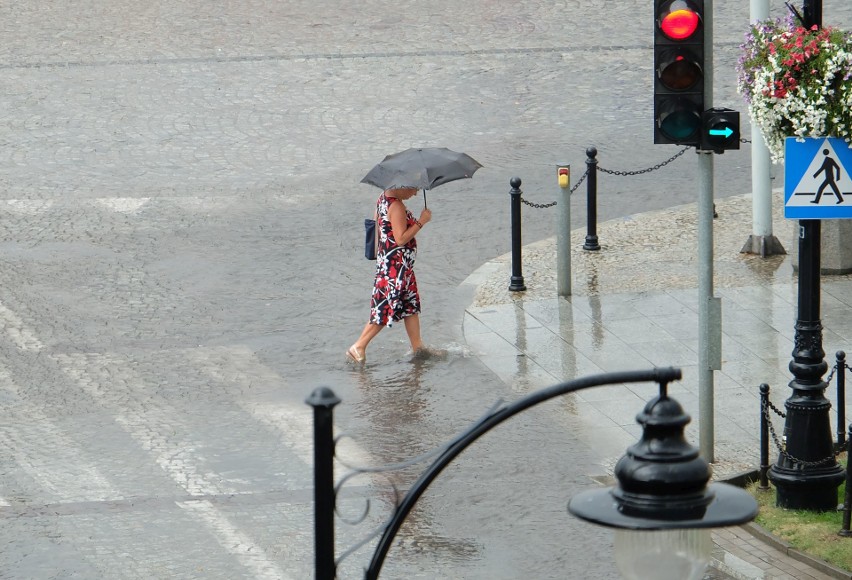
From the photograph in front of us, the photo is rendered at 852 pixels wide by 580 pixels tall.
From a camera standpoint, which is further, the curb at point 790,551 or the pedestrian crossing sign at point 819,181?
the pedestrian crossing sign at point 819,181

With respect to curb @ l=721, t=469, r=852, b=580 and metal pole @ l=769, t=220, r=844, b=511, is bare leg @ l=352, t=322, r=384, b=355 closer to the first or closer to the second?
curb @ l=721, t=469, r=852, b=580

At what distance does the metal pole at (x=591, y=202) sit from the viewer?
1477 centimetres

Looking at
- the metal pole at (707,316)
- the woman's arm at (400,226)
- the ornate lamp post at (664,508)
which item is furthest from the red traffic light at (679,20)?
the ornate lamp post at (664,508)

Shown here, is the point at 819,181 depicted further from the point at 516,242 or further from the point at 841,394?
the point at 516,242

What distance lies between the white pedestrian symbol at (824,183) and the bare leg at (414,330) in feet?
13.6

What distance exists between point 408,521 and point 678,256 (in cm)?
660

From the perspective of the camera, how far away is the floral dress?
39.8ft

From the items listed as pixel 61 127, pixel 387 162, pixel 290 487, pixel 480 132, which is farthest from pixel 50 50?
pixel 290 487

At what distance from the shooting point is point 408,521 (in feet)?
29.7

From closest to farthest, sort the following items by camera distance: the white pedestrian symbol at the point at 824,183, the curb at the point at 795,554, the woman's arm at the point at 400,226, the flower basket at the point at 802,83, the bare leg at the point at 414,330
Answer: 1. the curb at the point at 795,554
2. the flower basket at the point at 802,83
3. the white pedestrian symbol at the point at 824,183
4. the woman's arm at the point at 400,226
5. the bare leg at the point at 414,330

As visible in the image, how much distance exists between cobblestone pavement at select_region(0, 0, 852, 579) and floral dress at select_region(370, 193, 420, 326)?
1.57 feet

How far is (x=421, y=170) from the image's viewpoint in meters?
11.9

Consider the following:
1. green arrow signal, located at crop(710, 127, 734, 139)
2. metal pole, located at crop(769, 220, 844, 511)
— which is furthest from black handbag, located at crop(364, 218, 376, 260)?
metal pole, located at crop(769, 220, 844, 511)

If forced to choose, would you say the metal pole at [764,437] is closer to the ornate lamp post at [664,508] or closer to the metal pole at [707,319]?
the metal pole at [707,319]
